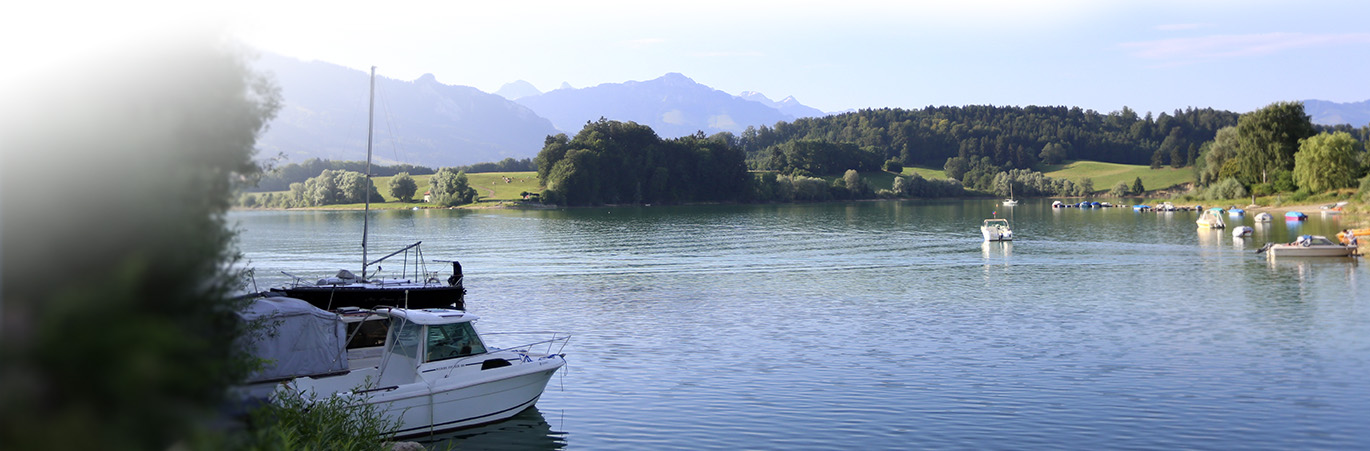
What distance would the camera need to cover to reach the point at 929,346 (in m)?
29.8

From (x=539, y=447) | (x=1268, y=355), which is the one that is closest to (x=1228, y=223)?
(x=1268, y=355)

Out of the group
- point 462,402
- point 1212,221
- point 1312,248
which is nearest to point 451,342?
point 462,402

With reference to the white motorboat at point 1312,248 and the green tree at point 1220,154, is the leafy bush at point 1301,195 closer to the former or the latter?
the green tree at point 1220,154

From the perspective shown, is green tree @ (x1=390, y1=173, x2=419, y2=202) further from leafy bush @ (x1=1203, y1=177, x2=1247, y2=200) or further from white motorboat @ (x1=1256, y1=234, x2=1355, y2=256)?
Result: white motorboat @ (x1=1256, y1=234, x2=1355, y2=256)

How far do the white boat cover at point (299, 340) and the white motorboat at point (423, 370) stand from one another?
0.02 metres

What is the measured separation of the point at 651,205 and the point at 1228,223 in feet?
360

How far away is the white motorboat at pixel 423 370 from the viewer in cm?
1898

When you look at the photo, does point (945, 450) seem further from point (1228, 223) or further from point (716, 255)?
point (1228, 223)

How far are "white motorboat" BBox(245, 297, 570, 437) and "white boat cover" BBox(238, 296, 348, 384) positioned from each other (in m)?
0.02

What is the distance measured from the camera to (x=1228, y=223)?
10412 centimetres

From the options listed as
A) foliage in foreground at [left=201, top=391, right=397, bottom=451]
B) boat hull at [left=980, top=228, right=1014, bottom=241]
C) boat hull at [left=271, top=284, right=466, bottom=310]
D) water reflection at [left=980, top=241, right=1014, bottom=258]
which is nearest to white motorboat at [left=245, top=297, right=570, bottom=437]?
foliage in foreground at [left=201, top=391, right=397, bottom=451]

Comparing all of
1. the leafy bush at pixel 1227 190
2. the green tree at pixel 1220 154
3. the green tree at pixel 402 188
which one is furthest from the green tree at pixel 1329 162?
the green tree at pixel 402 188

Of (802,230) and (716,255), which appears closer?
(716,255)

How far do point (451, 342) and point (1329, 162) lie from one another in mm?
132499
